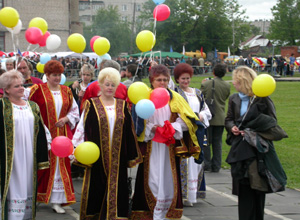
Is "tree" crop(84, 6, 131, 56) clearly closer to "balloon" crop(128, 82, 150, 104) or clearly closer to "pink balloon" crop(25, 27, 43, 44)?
"pink balloon" crop(25, 27, 43, 44)

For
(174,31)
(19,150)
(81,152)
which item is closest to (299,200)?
(81,152)

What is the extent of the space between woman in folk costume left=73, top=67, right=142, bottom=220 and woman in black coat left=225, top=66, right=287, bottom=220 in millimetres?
1247

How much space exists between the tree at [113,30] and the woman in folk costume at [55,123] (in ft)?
193

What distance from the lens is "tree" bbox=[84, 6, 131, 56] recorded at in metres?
66.8

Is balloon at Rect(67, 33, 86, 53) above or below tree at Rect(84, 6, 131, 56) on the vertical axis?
below

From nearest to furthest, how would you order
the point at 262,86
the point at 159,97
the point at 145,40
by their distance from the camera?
the point at 262,86, the point at 159,97, the point at 145,40

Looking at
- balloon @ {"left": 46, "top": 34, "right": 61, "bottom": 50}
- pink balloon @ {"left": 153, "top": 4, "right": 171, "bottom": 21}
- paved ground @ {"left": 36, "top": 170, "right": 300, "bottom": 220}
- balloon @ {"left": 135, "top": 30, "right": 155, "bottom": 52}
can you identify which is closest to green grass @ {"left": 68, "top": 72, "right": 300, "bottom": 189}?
paved ground @ {"left": 36, "top": 170, "right": 300, "bottom": 220}

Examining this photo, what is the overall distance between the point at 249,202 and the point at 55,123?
110 inches

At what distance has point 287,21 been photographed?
64000 millimetres

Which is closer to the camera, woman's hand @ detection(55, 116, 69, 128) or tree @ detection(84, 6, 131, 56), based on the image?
woman's hand @ detection(55, 116, 69, 128)

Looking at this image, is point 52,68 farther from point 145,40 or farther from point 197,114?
point 197,114

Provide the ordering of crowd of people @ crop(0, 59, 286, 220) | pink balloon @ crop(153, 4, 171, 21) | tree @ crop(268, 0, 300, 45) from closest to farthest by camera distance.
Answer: crowd of people @ crop(0, 59, 286, 220), pink balloon @ crop(153, 4, 171, 21), tree @ crop(268, 0, 300, 45)

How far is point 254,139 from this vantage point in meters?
5.04

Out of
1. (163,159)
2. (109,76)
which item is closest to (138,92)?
(109,76)
